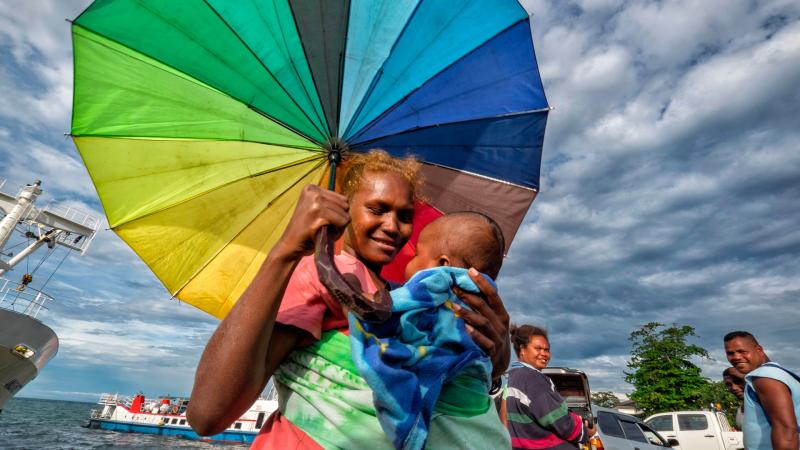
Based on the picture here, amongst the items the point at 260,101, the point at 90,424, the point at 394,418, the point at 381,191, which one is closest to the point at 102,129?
the point at 260,101

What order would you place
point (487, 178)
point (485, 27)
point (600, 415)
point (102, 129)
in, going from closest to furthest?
point (102, 129), point (485, 27), point (487, 178), point (600, 415)

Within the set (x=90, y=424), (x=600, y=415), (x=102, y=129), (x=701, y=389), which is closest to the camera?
(x=102, y=129)

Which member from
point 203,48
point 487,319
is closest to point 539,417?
point 487,319

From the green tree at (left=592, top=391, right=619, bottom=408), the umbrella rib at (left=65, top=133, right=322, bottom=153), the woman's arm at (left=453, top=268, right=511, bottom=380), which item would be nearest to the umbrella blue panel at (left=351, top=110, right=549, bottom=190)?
the umbrella rib at (left=65, top=133, right=322, bottom=153)

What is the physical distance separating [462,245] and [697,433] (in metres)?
16.6

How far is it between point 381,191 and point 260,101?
168cm

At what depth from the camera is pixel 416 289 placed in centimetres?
132

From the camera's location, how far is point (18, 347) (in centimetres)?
1384

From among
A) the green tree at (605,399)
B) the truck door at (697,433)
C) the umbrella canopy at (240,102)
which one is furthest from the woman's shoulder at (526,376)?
the green tree at (605,399)

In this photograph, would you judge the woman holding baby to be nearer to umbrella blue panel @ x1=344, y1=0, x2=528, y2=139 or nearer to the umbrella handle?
the umbrella handle

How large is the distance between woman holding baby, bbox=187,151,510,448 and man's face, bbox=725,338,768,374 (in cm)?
472

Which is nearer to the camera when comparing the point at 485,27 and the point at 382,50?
the point at 382,50

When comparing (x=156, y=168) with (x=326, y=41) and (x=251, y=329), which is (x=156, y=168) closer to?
A: (x=326, y=41)

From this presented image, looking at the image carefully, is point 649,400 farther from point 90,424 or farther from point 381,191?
point 90,424
